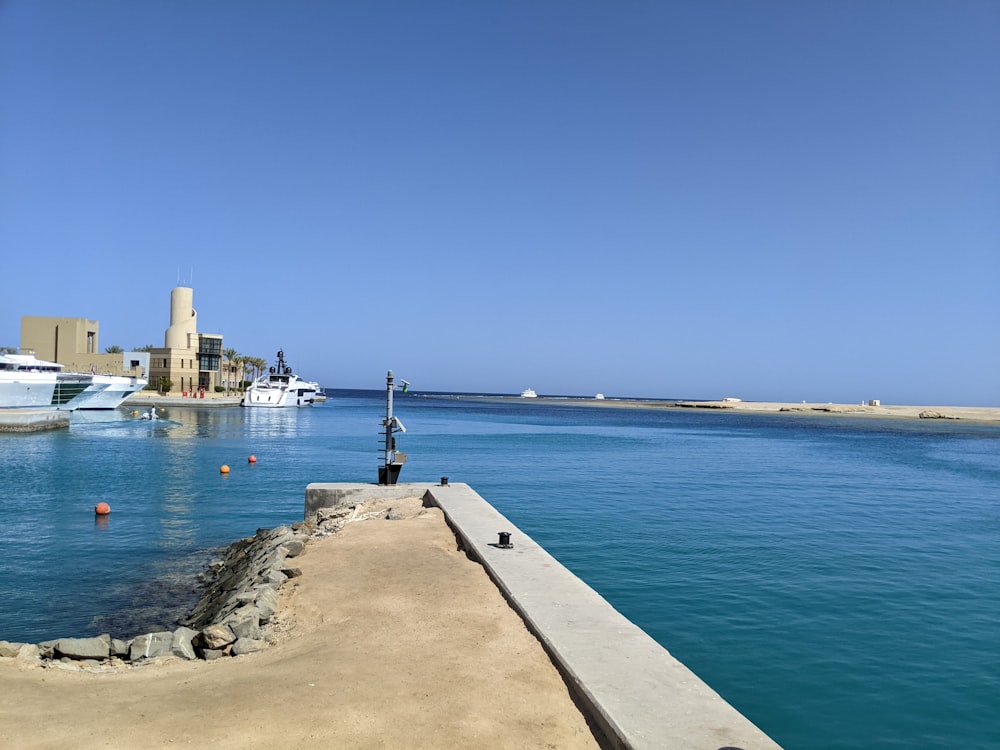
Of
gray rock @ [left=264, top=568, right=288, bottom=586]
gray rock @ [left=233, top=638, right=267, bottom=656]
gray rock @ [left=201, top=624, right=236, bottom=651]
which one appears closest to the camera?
gray rock @ [left=233, top=638, right=267, bottom=656]

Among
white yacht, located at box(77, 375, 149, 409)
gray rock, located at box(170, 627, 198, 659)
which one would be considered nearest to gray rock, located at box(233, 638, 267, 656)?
gray rock, located at box(170, 627, 198, 659)

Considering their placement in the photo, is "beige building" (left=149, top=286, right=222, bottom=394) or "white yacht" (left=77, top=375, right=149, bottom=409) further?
"beige building" (left=149, top=286, right=222, bottom=394)

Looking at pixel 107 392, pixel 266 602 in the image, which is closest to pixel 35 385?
pixel 107 392

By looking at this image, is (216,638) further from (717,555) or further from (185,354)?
(185,354)

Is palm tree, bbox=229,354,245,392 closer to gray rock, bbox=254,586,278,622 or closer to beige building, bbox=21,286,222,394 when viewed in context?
beige building, bbox=21,286,222,394

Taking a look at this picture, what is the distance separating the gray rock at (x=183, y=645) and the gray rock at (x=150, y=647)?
0.19 ft

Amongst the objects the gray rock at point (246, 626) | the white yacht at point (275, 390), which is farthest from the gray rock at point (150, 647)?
the white yacht at point (275, 390)

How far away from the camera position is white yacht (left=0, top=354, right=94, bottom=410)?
56.3m

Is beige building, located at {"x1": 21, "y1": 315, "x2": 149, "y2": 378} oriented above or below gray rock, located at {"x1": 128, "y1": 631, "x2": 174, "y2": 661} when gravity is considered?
above

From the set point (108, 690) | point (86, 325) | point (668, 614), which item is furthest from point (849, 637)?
point (86, 325)

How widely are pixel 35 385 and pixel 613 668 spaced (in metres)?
65.1

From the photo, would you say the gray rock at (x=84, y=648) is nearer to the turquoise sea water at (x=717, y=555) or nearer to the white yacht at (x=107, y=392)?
the turquoise sea water at (x=717, y=555)

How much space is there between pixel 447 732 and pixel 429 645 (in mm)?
1826

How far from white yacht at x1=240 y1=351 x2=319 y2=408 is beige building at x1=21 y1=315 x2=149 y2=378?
811 inches
